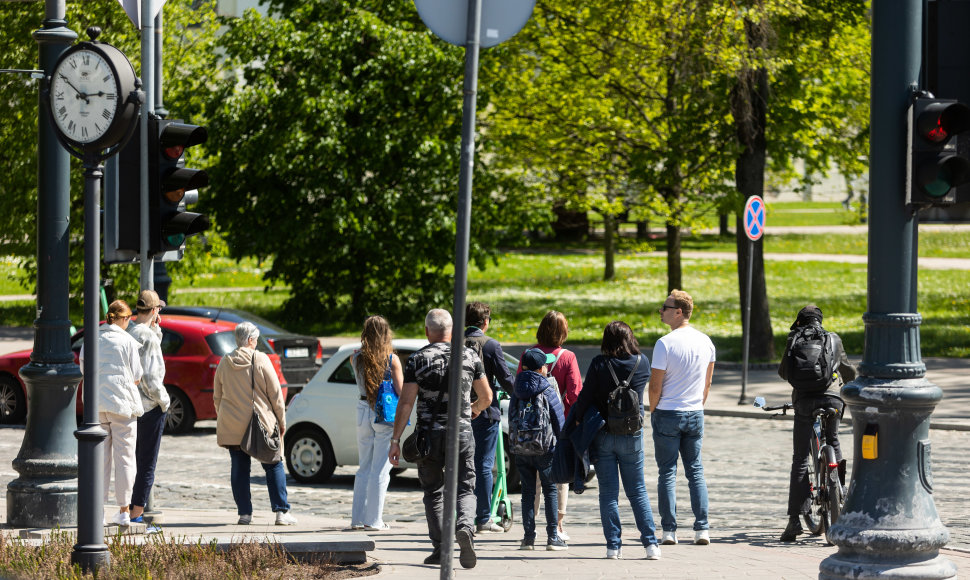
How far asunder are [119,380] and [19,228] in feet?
71.1

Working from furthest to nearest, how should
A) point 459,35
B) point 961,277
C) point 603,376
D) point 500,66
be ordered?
point 961,277, point 500,66, point 603,376, point 459,35

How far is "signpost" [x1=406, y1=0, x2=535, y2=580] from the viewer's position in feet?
17.5

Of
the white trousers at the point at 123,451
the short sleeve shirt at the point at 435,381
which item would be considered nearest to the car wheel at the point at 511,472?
the white trousers at the point at 123,451

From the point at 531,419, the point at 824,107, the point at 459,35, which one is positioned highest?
the point at 824,107

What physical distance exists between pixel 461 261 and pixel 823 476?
4890 millimetres

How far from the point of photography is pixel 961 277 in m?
42.2

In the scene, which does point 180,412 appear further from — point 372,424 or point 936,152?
point 936,152

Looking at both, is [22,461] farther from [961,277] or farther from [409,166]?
[961,277]

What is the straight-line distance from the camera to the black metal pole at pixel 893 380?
20.9 ft

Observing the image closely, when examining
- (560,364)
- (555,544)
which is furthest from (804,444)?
(555,544)

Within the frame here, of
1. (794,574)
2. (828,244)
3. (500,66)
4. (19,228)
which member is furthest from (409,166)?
(828,244)

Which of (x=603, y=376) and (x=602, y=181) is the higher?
(x=602, y=181)

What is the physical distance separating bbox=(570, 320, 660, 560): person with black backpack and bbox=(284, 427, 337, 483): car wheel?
437cm

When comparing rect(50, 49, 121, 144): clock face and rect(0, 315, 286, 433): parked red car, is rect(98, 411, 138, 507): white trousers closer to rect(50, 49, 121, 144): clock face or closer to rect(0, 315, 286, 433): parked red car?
rect(50, 49, 121, 144): clock face
